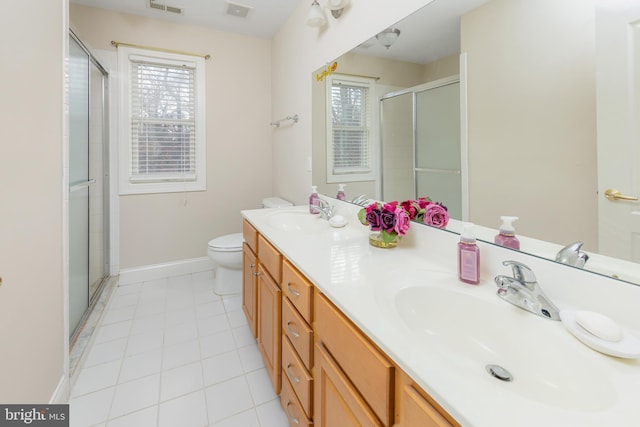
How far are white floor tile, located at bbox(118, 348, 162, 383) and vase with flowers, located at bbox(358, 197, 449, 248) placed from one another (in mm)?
1404

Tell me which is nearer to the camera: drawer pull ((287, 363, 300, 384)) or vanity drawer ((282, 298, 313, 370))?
vanity drawer ((282, 298, 313, 370))

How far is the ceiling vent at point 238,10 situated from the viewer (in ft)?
7.92

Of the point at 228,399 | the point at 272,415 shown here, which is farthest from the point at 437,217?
the point at 228,399

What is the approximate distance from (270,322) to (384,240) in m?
0.67

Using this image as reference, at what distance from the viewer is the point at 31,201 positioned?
1069 mm

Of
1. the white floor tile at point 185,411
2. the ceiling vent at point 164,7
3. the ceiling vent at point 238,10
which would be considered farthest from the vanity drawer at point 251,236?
the ceiling vent at point 164,7

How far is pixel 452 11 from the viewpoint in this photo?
109cm

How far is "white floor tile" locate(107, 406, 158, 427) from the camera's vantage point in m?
1.27

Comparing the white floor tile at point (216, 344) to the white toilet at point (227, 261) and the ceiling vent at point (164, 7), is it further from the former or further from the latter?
the ceiling vent at point (164, 7)

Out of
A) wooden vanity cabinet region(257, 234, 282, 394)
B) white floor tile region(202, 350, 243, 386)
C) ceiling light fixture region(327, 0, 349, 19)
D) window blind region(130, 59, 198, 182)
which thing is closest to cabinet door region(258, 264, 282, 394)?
wooden vanity cabinet region(257, 234, 282, 394)

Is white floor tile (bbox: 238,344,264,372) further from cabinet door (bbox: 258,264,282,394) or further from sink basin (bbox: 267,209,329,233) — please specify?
sink basin (bbox: 267,209,329,233)

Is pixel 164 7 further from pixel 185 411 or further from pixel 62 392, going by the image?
pixel 185 411

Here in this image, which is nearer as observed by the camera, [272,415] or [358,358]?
[358,358]

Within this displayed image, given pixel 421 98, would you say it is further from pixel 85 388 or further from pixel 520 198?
pixel 85 388
